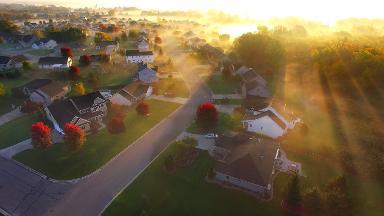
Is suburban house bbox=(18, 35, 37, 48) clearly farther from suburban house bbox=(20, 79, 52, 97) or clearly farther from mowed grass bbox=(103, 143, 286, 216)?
mowed grass bbox=(103, 143, 286, 216)

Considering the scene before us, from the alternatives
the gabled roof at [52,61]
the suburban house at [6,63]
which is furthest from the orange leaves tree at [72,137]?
the suburban house at [6,63]

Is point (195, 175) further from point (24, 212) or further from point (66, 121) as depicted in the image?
point (66, 121)

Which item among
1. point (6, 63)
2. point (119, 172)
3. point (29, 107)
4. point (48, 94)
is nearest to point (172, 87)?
point (48, 94)

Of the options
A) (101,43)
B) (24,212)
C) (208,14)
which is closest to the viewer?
(24,212)

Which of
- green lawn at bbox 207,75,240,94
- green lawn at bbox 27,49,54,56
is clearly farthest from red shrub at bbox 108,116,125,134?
green lawn at bbox 27,49,54,56

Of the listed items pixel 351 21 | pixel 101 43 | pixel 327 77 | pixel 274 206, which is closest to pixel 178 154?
pixel 274 206

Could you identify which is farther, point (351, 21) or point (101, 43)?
point (351, 21)
